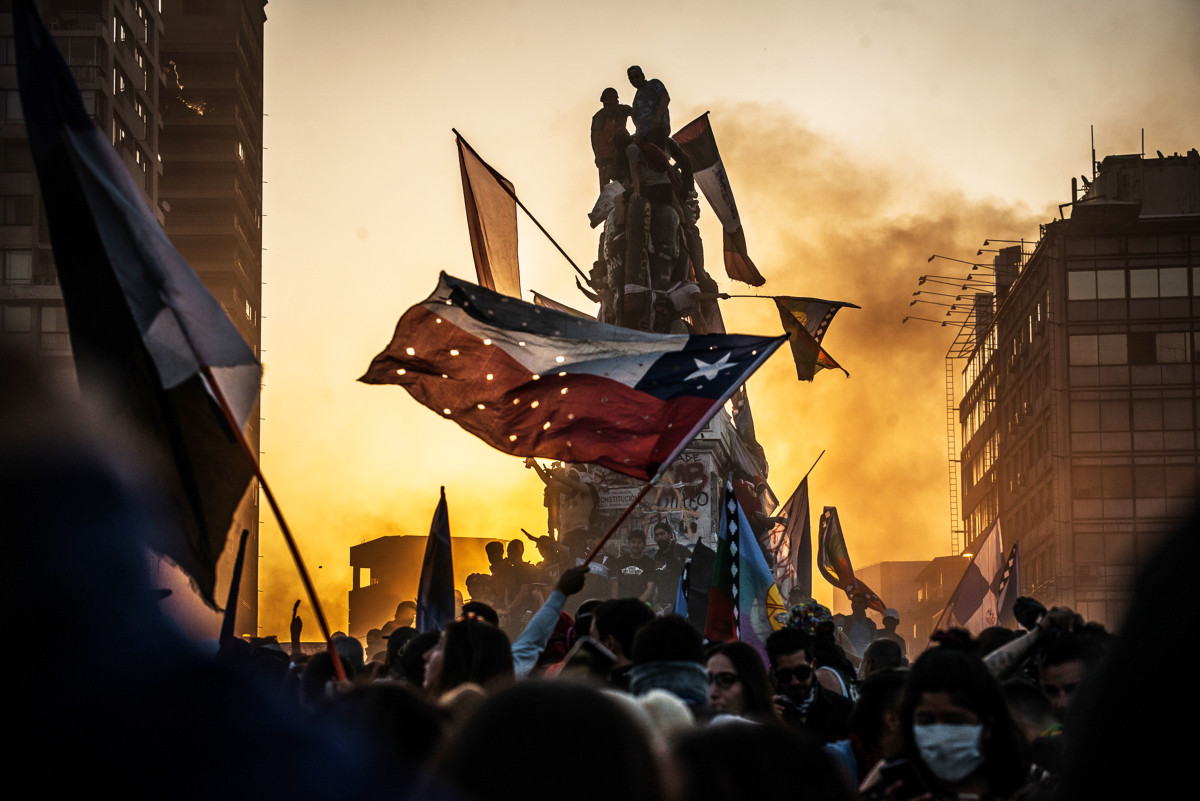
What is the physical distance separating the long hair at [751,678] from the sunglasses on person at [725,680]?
1.0 inches

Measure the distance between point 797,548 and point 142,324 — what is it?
2174cm

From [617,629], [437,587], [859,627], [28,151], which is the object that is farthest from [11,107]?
[617,629]

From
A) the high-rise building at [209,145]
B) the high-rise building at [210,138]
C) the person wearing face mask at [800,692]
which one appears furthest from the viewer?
the high-rise building at [209,145]

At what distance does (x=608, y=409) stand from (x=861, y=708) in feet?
13.2

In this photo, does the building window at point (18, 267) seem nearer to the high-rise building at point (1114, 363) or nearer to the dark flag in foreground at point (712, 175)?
the dark flag in foreground at point (712, 175)

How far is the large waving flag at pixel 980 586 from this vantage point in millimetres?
15625

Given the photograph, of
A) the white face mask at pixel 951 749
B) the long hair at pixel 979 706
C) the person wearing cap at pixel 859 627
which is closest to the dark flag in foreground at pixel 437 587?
the person wearing cap at pixel 859 627

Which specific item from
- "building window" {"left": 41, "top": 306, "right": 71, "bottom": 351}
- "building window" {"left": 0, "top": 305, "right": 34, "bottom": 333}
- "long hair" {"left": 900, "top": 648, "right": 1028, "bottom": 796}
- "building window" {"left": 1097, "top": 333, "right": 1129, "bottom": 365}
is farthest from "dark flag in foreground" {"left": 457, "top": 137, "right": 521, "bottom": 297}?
"building window" {"left": 1097, "top": 333, "right": 1129, "bottom": 365}

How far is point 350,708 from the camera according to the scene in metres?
3.78

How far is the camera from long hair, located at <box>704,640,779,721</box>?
6445mm

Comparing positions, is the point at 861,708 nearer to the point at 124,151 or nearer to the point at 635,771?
the point at 635,771

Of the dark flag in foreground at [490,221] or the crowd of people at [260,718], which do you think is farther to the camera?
the dark flag in foreground at [490,221]

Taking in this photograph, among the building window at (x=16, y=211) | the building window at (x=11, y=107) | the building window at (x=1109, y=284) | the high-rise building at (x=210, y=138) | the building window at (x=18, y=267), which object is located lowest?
the building window at (x=18, y=267)

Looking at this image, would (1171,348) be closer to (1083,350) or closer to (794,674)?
(1083,350)
